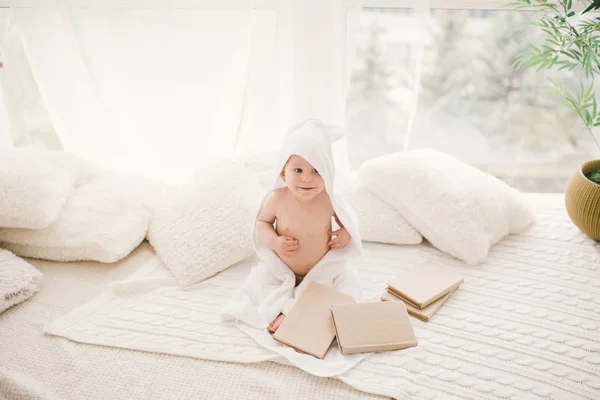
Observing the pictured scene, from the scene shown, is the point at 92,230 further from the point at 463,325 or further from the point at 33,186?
the point at 463,325

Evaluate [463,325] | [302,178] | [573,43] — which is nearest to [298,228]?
[302,178]

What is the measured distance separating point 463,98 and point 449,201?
48.9 inches

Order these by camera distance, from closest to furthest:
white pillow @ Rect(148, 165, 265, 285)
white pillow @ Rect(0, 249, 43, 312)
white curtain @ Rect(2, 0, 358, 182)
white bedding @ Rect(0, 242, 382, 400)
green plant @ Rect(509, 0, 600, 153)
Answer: white bedding @ Rect(0, 242, 382, 400)
white pillow @ Rect(0, 249, 43, 312)
white pillow @ Rect(148, 165, 265, 285)
green plant @ Rect(509, 0, 600, 153)
white curtain @ Rect(2, 0, 358, 182)

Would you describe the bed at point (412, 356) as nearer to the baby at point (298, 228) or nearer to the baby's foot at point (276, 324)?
the baby's foot at point (276, 324)

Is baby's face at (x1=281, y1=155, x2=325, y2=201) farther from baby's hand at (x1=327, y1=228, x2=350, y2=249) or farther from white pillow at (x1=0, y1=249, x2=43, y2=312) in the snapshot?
white pillow at (x1=0, y1=249, x2=43, y2=312)

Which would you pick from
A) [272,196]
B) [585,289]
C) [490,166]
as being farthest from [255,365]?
[490,166]

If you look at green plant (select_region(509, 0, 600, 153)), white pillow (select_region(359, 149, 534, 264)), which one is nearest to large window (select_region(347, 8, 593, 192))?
green plant (select_region(509, 0, 600, 153))

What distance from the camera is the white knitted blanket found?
3.23ft

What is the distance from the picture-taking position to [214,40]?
1692 mm

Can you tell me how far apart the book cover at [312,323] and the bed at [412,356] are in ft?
0.22

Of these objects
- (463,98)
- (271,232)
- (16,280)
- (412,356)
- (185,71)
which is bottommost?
(412,356)

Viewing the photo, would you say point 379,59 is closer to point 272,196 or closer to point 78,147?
point 272,196

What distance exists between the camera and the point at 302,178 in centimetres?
109

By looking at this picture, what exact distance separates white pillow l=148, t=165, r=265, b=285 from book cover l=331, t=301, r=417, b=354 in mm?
414
